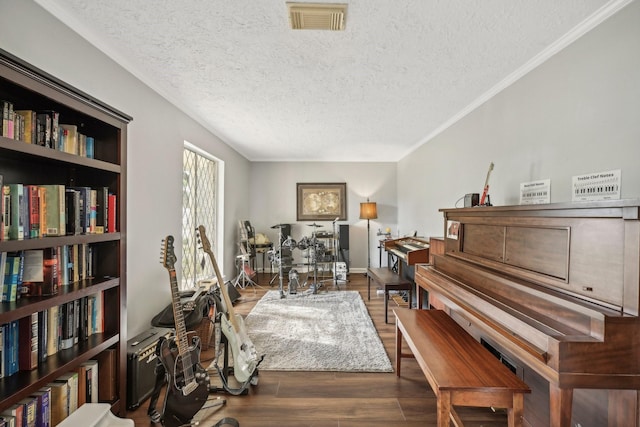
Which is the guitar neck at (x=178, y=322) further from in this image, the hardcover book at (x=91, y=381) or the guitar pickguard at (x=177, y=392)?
the hardcover book at (x=91, y=381)

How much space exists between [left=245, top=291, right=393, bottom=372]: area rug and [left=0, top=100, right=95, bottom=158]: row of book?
207 centimetres

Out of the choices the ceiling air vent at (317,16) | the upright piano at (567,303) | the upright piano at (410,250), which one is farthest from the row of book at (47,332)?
the upright piano at (410,250)

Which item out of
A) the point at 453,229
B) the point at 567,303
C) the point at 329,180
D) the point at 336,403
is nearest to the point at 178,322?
the point at 336,403

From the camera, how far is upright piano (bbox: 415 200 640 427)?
944 mm

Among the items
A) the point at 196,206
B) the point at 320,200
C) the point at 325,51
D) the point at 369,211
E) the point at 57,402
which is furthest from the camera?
the point at 320,200

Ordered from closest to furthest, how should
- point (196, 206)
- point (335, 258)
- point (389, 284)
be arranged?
point (389, 284) < point (196, 206) < point (335, 258)

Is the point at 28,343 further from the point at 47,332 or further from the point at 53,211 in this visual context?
the point at 53,211

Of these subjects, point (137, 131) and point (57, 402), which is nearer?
point (57, 402)

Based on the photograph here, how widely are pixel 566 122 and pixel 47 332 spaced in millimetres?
3250

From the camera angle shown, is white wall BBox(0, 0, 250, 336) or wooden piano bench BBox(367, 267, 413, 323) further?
wooden piano bench BBox(367, 267, 413, 323)

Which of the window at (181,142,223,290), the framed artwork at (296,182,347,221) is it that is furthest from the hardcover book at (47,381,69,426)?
the framed artwork at (296,182,347,221)

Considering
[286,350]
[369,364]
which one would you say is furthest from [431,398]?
[286,350]

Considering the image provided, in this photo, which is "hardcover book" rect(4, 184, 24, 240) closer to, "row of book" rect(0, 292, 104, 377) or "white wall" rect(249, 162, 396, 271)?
"row of book" rect(0, 292, 104, 377)

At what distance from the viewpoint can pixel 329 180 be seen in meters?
5.84
